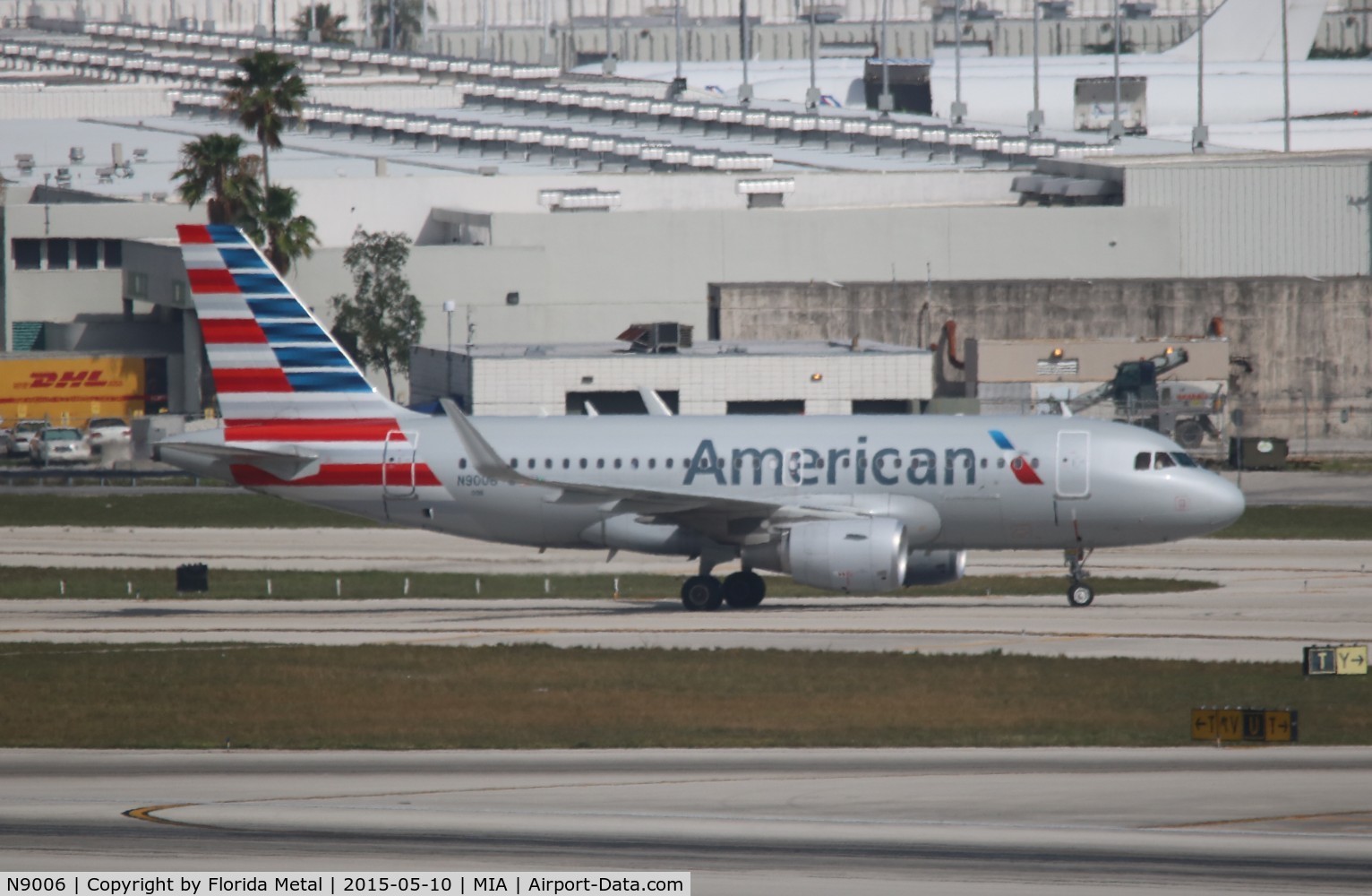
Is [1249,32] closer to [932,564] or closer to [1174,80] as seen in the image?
[1174,80]

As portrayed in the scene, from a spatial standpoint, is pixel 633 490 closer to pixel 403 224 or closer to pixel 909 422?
pixel 909 422

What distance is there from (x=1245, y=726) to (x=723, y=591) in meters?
18.6

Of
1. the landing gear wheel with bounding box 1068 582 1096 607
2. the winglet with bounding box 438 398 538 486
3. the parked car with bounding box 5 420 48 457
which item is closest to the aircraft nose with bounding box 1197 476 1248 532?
the landing gear wheel with bounding box 1068 582 1096 607

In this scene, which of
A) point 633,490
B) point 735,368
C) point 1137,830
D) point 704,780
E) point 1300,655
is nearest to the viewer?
point 1137,830

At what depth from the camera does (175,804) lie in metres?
23.7

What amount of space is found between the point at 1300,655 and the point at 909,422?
1151 centimetres

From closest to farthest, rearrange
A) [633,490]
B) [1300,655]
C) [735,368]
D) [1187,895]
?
[1187,895] < [1300,655] < [633,490] < [735,368]

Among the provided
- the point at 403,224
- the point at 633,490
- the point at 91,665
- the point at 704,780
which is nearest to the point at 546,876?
the point at 704,780

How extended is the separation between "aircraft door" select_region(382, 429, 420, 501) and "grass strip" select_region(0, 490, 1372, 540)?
2030 centimetres

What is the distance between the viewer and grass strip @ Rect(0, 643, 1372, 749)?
29.1m

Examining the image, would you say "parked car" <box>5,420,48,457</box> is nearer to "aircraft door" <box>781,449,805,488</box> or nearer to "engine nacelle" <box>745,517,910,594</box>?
"aircraft door" <box>781,449,805,488</box>

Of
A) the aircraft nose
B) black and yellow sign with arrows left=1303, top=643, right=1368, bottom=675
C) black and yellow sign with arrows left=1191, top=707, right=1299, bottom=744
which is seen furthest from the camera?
the aircraft nose

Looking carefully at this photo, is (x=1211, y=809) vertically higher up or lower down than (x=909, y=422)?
lower down

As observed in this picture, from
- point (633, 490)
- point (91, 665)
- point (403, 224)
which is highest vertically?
point (403, 224)
